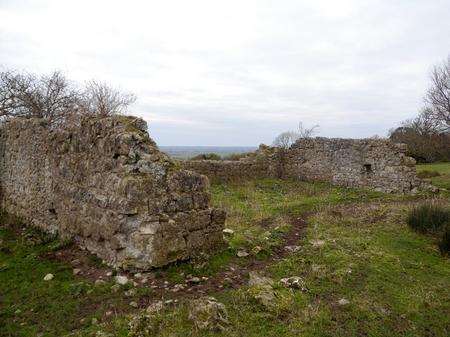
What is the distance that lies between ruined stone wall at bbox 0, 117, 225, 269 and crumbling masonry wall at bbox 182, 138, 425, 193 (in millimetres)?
8764

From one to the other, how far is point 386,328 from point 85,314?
403cm

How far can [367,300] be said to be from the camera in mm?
6094

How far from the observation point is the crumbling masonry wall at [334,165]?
57.0 ft

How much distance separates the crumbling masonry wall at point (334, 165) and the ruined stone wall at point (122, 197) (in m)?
8.76

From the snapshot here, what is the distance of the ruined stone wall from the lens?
6980mm

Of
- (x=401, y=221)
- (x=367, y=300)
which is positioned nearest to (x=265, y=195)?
(x=401, y=221)

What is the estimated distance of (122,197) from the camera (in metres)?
7.09

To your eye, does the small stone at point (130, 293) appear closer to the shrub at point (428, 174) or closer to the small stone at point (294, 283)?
the small stone at point (294, 283)

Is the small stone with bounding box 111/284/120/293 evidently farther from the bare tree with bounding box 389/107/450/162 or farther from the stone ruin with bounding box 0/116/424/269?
the bare tree with bounding box 389/107/450/162

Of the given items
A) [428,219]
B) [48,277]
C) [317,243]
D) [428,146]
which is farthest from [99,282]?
[428,146]

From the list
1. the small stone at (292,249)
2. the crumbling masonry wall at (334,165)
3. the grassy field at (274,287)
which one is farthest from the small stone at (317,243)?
the crumbling masonry wall at (334,165)

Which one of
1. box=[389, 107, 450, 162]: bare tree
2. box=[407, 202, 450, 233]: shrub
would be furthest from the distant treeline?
box=[407, 202, 450, 233]: shrub

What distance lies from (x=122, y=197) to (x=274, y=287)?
292cm

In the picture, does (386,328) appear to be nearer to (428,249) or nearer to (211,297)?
(211,297)
